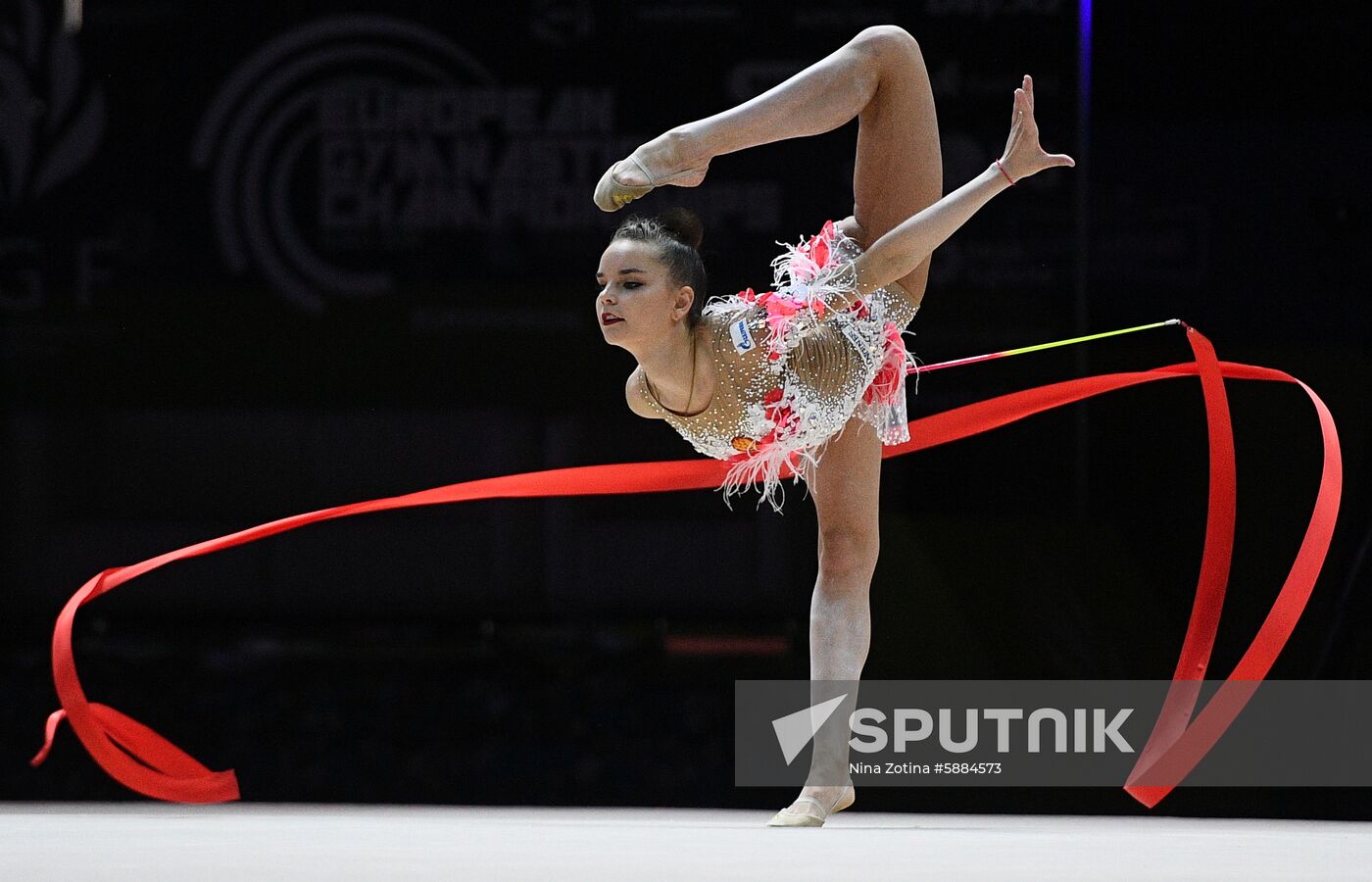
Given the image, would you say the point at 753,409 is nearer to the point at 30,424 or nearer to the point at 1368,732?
the point at 1368,732

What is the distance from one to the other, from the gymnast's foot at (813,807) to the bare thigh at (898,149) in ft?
2.85

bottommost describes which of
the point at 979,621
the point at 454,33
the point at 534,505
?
the point at 979,621

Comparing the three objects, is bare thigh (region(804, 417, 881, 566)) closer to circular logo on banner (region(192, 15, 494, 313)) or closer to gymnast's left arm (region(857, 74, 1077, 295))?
gymnast's left arm (region(857, 74, 1077, 295))

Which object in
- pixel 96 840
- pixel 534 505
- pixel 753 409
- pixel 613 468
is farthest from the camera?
pixel 534 505

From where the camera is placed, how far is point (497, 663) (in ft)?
12.7

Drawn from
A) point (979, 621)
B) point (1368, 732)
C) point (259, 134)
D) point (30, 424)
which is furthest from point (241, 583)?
point (1368, 732)

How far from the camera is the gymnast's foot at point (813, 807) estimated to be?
255cm

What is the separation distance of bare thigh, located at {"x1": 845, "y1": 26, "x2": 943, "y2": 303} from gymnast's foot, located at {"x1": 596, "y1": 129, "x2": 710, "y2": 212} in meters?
0.41

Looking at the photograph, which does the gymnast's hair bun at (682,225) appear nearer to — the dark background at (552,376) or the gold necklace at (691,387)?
the gold necklace at (691,387)

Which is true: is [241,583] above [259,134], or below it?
below

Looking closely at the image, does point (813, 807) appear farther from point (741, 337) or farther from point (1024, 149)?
point (1024, 149)

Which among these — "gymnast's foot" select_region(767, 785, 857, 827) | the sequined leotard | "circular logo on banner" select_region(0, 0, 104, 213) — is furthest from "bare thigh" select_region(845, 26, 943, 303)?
"circular logo on banner" select_region(0, 0, 104, 213)

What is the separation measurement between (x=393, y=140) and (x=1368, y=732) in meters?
2.65

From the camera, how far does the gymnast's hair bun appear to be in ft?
8.56
